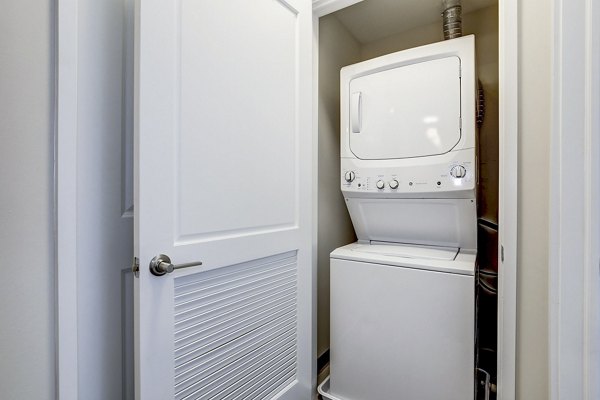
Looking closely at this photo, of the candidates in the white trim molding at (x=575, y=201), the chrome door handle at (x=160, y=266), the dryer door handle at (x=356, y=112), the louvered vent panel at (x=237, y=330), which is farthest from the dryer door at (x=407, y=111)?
the chrome door handle at (x=160, y=266)

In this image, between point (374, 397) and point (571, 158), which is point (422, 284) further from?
point (571, 158)

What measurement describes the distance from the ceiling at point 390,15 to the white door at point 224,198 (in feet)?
2.20

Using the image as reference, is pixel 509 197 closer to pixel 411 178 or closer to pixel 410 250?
pixel 411 178

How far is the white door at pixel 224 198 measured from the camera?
846mm

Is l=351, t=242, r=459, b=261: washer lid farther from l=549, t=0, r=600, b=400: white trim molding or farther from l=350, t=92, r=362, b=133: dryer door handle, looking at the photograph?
l=350, t=92, r=362, b=133: dryer door handle

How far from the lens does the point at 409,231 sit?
1.60 m

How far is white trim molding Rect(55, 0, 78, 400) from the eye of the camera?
764 millimetres

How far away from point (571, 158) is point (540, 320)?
0.52 m

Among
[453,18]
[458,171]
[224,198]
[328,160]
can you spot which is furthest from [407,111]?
[224,198]

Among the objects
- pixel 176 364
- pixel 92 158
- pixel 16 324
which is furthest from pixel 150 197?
pixel 176 364

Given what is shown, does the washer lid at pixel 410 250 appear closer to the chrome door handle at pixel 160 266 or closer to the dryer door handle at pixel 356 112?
the dryer door handle at pixel 356 112

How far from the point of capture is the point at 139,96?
815mm

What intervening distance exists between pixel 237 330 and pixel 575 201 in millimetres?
1182

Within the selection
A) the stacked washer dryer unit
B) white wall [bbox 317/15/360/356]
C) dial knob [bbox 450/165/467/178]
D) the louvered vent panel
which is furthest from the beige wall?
white wall [bbox 317/15/360/356]
